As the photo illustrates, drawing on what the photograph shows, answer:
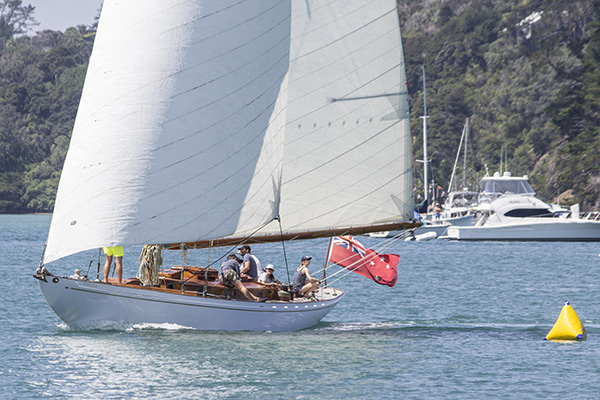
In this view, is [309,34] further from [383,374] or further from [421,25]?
[421,25]

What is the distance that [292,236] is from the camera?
66.7 ft

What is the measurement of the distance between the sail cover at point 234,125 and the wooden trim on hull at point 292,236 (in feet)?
0.67

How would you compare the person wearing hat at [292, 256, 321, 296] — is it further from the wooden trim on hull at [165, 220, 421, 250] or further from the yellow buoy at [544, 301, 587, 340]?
the yellow buoy at [544, 301, 587, 340]

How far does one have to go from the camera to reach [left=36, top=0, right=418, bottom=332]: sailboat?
1778 centimetres

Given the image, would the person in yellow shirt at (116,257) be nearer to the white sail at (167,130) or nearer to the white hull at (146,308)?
the white hull at (146,308)

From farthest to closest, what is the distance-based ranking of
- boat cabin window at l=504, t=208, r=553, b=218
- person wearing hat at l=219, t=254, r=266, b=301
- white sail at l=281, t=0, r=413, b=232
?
boat cabin window at l=504, t=208, r=553, b=218 < white sail at l=281, t=0, r=413, b=232 < person wearing hat at l=219, t=254, r=266, b=301

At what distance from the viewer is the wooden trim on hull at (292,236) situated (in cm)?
1952

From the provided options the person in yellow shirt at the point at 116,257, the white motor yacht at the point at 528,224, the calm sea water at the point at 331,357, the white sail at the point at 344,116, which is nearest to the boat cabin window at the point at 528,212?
the white motor yacht at the point at 528,224

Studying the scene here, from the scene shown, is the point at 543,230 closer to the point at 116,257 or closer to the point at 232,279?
the point at 232,279

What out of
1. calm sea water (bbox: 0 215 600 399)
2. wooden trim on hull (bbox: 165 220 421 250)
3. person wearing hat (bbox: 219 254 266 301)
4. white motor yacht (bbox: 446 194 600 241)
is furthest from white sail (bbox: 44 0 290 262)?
white motor yacht (bbox: 446 194 600 241)

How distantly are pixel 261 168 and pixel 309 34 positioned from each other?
325 cm

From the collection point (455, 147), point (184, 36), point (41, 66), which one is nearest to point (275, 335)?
point (184, 36)

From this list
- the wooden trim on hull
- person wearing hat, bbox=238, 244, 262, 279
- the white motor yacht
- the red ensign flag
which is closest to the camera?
the wooden trim on hull

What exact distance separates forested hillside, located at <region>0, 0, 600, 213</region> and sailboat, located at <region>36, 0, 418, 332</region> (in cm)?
5255
